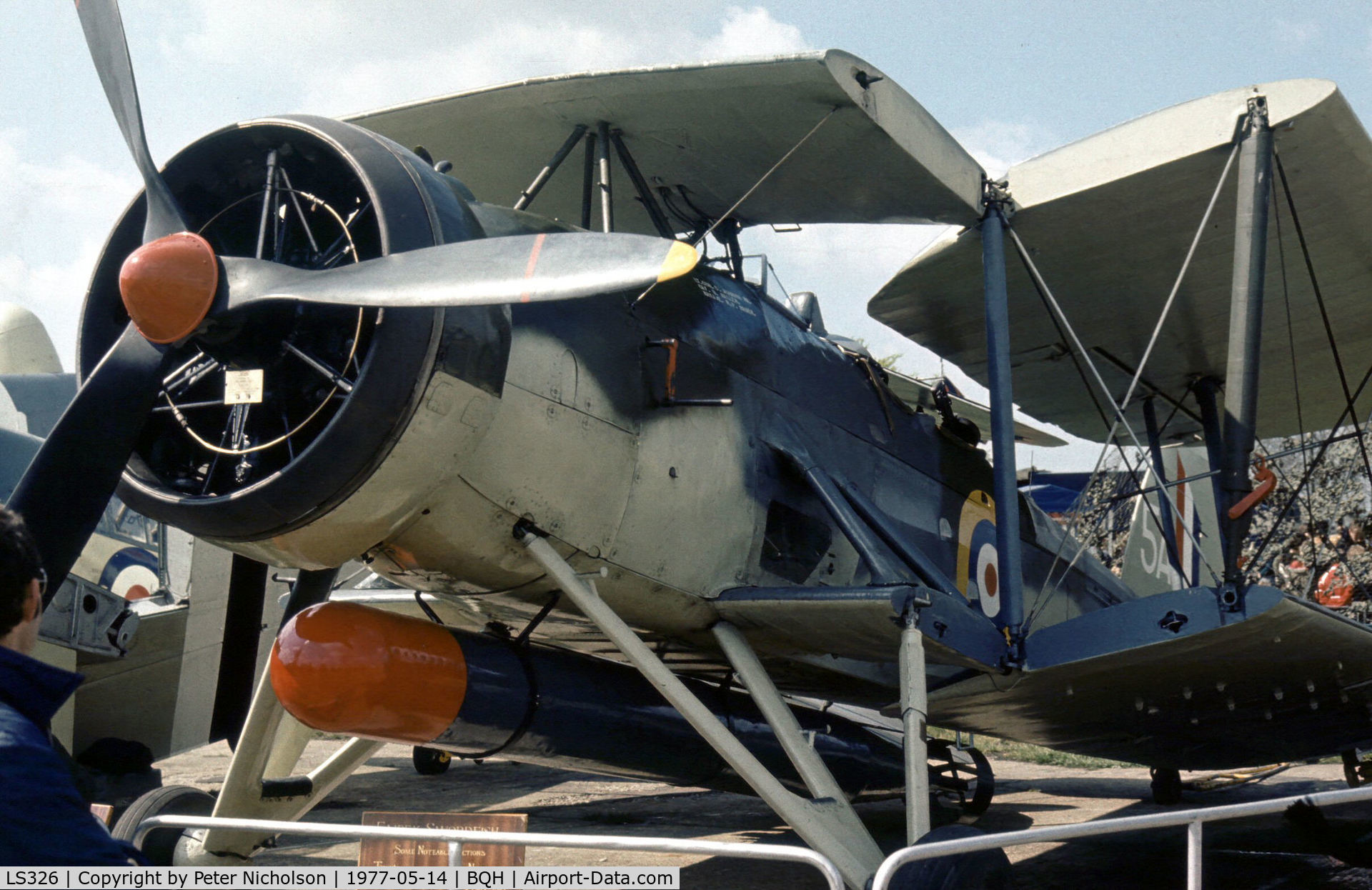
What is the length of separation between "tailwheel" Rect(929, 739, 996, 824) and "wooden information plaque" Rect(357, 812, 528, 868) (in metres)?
4.36

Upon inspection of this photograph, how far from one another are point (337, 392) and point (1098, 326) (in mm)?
5926

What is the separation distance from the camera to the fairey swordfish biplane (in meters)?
3.59

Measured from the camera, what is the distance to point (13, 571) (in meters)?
1.54

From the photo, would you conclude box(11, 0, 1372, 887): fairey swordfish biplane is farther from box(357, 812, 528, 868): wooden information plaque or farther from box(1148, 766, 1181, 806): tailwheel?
box(1148, 766, 1181, 806): tailwheel

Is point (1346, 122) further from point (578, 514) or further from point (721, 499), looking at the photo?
point (578, 514)

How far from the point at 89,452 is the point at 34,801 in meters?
2.69

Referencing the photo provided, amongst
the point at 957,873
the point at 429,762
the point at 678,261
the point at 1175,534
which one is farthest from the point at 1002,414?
the point at 429,762

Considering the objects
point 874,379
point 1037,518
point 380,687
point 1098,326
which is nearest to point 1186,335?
point 1098,326

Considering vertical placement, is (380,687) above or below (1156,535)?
below

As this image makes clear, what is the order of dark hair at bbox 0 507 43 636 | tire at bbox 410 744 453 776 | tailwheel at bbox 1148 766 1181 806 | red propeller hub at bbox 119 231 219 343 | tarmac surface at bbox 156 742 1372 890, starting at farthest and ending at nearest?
tire at bbox 410 744 453 776 < tailwheel at bbox 1148 766 1181 806 < tarmac surface at bbox 156 742 1372 890 < red propeller hub at bbox 119 231 219 343 < dark hair at bbox 0 507 43 636

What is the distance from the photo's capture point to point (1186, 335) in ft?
27.2

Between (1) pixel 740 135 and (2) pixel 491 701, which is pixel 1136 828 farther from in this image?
(1) pixel 740 135

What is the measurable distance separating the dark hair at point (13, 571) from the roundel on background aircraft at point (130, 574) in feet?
26.7

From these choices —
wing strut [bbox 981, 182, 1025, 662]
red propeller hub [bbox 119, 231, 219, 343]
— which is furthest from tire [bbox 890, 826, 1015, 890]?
red propeller hub [bbox 119, 231, 219, 343]
